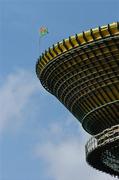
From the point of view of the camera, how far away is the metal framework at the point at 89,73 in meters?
75.8

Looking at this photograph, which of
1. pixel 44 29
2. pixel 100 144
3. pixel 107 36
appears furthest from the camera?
pixel 44 29

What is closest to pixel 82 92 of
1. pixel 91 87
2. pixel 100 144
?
pixel 91 87

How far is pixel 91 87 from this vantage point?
263 feet

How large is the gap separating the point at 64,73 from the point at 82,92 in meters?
3.73

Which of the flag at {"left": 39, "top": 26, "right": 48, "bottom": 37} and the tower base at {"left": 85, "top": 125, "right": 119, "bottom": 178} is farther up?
the flag at {"left": 39, "top": 26, "right": 48, "bottom": 37}

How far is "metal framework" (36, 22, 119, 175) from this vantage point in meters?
75.8

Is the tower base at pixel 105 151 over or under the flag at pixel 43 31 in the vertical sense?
under

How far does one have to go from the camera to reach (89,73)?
258 feet

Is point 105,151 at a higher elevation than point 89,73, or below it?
below

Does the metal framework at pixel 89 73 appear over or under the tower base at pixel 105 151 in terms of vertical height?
over

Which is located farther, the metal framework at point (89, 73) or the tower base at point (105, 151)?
the tower base at point (105, 151)

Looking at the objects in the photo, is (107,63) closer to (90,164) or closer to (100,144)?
(100,144)

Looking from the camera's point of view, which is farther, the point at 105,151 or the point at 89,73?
the point at 105,151

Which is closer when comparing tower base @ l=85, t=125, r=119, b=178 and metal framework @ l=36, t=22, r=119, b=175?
metal framework @ l=36, t=22, r=119, b=175
